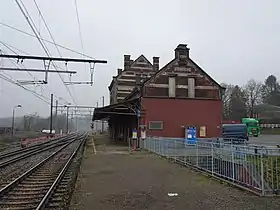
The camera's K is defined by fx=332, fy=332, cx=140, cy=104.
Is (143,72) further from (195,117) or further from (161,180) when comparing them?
(161,180)

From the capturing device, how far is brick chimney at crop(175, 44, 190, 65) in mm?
32000

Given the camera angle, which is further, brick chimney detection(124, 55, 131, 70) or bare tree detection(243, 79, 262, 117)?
bare tree detection(243, 79, 262, 117)

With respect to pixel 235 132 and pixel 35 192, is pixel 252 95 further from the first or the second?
pixel 35 192

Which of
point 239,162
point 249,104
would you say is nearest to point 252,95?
point 249,104

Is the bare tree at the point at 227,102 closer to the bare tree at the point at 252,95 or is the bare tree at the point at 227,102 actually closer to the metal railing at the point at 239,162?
the bare tree at the point at 252,95

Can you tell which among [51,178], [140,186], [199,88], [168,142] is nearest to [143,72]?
[199,88]

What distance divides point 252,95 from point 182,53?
5175cm

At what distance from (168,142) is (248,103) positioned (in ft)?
206

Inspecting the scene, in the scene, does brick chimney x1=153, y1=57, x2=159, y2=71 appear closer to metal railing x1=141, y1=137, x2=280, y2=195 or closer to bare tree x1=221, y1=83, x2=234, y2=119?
bare tree x1=221, y1=83, x2=234, y2=119

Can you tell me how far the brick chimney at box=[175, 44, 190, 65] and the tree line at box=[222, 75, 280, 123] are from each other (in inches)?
1780

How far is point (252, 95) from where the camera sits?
258ft

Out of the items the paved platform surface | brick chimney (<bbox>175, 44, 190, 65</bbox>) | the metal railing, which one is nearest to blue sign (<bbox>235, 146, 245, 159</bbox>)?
the metal railing

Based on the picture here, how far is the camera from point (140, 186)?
10.3m

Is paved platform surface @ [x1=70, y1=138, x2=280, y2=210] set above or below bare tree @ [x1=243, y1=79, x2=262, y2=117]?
below
